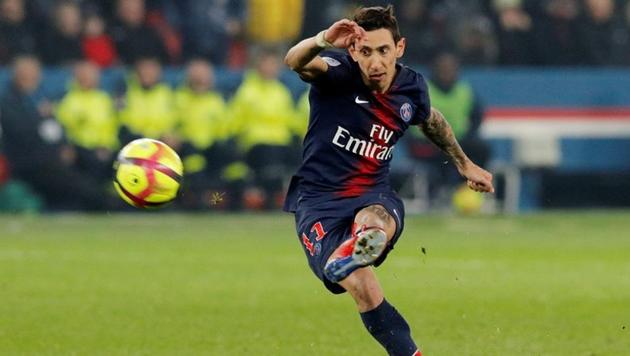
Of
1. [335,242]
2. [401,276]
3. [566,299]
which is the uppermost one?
[335,242]

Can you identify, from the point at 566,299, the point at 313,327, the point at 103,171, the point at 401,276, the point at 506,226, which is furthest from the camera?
the point at 103,171

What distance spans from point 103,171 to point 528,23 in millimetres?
6603

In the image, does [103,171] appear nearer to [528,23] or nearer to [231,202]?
[231,202]

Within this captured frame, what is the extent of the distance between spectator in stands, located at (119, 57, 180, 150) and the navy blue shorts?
12.8 metres

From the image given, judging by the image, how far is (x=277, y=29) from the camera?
20.9m

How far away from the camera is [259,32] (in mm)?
20875

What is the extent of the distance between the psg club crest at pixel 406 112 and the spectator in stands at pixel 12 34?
13621 mm

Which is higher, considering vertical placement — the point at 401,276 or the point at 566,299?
the point at 566,299

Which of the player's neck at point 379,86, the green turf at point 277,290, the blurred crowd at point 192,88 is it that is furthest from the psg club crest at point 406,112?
the blurred crowd at point 192,88

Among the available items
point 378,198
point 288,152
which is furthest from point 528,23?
point 378,198

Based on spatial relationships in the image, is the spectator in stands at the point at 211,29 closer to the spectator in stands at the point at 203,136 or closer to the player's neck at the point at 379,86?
the spectator in stands at the point at 203,136

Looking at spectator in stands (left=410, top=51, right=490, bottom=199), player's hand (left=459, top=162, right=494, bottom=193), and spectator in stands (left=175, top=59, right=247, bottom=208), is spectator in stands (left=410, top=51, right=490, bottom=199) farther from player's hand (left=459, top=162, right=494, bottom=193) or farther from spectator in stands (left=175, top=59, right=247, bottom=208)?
player's hand (left=459, top=162, right=494, bottom=193)

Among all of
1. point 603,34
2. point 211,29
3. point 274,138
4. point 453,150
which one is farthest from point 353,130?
point 603,34

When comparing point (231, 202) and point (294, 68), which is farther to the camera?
point (231, 202)
